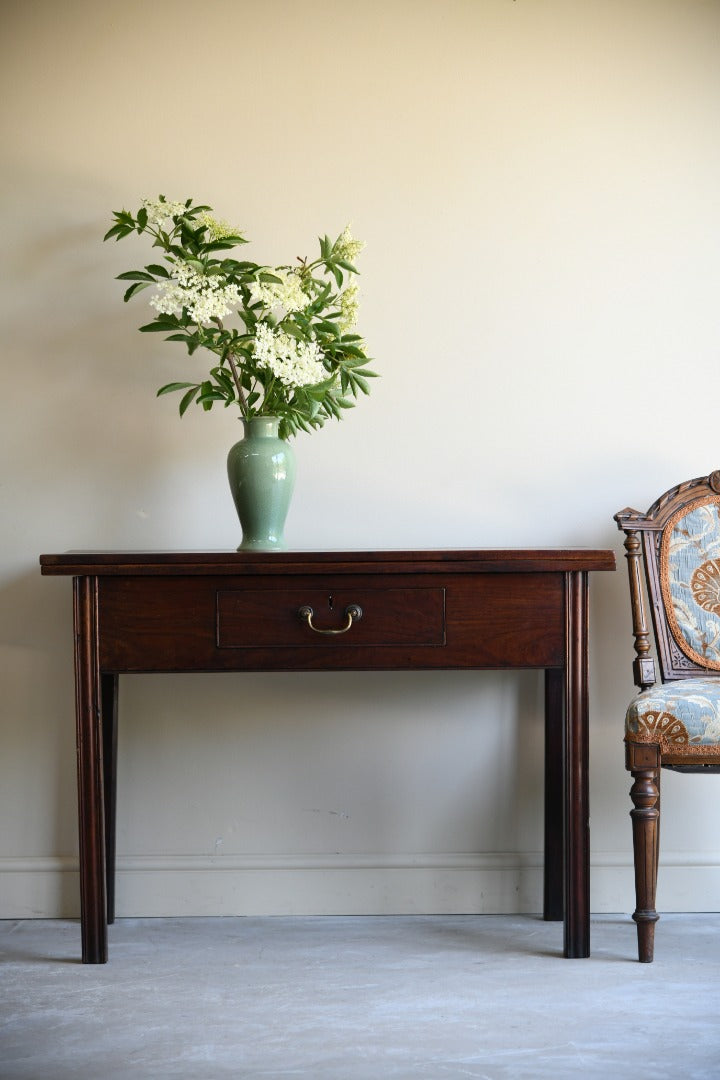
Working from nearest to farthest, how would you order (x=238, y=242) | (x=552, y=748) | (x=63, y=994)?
1. (x=63, y=994)
2. (x=238, y=242)
3. (x=552, y=748)

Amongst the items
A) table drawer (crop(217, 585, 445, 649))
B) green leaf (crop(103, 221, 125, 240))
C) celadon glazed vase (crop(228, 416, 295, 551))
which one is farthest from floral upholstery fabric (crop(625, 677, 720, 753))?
green leaf (crop(103, 221, 125, 240))

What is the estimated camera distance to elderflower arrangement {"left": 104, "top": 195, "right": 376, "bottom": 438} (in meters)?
2.04

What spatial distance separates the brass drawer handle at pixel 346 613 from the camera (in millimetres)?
1951

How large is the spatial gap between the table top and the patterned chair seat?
0.93ft

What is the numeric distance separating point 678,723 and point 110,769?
1228 millimetres

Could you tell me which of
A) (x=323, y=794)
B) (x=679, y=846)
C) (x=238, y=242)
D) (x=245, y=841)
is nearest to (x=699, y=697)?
(x=679, y=846)

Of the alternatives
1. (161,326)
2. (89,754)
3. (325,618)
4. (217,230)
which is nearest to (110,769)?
(89,754)

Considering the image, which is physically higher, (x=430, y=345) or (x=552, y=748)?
(x=430, y=345)

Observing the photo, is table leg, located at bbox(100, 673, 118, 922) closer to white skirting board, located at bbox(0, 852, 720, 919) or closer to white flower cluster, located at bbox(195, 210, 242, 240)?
white skirting board, located at bbox(0, 852, 720, 919)

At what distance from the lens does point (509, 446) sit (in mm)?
2420

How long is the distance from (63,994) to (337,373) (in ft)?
4.33

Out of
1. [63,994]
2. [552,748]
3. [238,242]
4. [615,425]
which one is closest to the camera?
[63,994]

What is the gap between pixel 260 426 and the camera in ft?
6.95

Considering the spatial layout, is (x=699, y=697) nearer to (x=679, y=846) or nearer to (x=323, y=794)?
(x=679, y=846)
